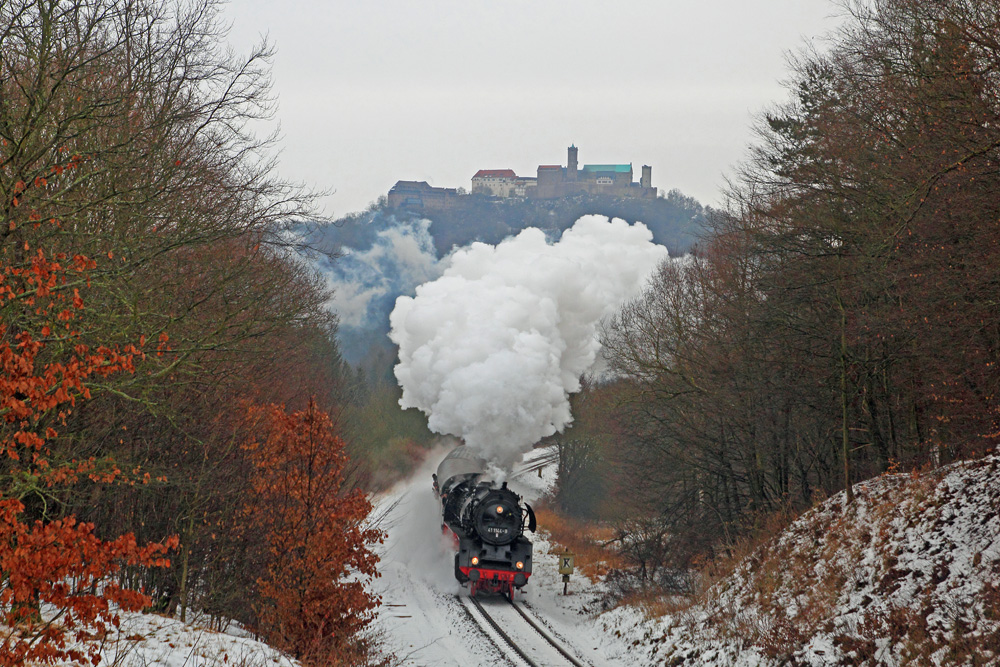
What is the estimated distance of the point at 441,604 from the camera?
649 inches

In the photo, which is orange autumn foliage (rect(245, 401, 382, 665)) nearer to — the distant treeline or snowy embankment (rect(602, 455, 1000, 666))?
snowy embankment (rect(602, 455, 1000, 666))

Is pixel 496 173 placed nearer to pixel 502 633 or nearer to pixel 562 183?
pixel 562 183

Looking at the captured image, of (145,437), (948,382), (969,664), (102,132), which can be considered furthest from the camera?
(145,437)

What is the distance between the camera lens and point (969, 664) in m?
6.71

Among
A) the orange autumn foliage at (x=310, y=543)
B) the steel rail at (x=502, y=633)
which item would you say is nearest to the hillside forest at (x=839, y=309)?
the steel rail at (x=502, y=633)

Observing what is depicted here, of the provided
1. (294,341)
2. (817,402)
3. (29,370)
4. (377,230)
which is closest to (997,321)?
(817,402)

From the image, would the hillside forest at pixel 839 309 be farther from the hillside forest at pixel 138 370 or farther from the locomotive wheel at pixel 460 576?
the hillside forest at pixel 138 370

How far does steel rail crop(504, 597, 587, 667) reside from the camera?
39.8 ft

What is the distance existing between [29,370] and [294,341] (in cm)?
1383

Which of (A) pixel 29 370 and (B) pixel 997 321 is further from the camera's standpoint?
(B) pixel 997 321

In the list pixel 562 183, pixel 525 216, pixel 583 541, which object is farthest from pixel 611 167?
pixel 583 541

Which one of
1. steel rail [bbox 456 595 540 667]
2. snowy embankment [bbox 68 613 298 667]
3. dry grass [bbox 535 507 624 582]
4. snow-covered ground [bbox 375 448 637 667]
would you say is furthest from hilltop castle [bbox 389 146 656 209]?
snowy embankment [bbox 68 613 298 667]

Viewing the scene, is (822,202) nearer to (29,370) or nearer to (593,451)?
(29,370)

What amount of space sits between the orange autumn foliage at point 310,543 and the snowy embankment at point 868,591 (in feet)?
14.8
